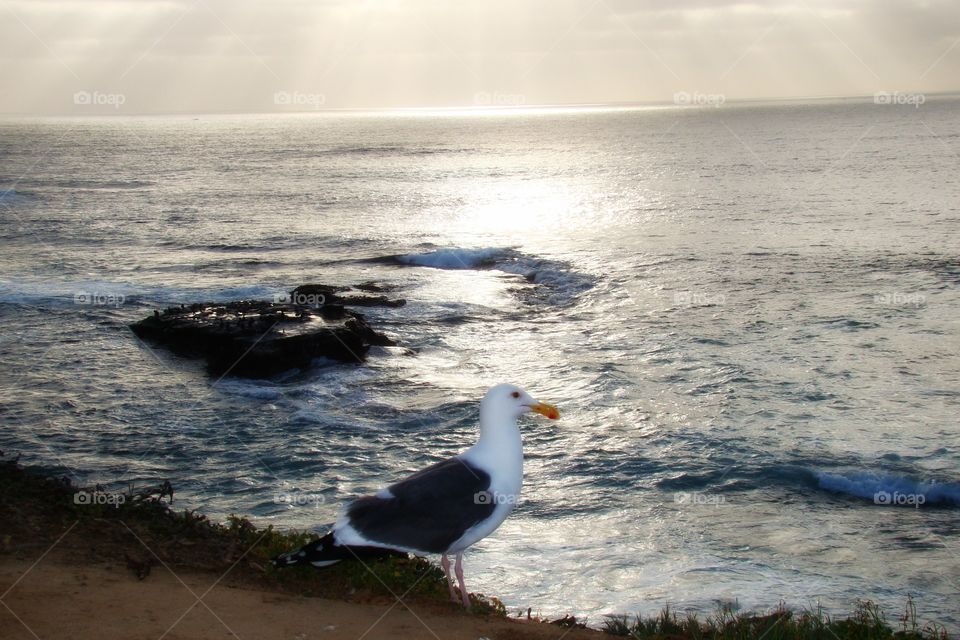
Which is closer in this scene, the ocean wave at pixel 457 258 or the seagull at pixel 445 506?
the seagull at pixel 445 506

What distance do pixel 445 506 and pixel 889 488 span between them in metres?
8.73

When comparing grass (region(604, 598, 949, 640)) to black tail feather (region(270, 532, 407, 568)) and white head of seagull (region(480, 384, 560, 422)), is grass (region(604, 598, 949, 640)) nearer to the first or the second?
white head of seagull (region(480, 384, 560, 422))

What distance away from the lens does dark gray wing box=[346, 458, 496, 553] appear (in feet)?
22.1

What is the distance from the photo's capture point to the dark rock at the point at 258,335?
18.5m

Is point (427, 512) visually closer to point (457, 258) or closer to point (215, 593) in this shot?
point (215, 593)

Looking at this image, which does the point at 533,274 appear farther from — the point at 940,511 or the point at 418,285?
the point at 940,511

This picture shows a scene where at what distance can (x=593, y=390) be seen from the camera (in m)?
17.7

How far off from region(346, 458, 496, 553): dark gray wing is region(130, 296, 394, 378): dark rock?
11.9 meters

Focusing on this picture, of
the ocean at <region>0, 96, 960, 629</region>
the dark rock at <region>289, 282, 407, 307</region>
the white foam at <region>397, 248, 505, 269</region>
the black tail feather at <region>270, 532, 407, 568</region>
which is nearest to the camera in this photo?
the black tail feather at <region>270, 532, 407, 568</region>

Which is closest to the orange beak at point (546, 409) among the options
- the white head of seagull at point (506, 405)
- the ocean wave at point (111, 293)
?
the white head of seagull at point (506, 405)

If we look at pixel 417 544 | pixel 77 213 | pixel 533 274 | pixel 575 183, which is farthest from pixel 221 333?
pixel 575 183

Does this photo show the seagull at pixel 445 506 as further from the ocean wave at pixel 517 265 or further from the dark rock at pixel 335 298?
the ocean wave at pixel 517 265

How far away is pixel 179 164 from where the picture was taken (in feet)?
360

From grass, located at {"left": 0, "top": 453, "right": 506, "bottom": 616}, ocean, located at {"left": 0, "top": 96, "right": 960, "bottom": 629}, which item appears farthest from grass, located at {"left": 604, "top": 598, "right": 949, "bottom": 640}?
ocean, located at {"left": 0, "top": 96, "right": 960, "bottom": 629}
